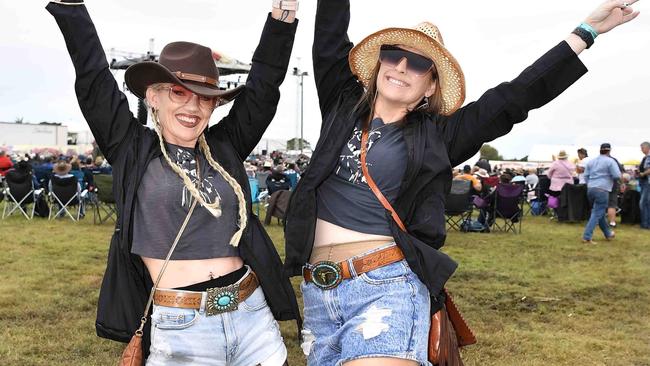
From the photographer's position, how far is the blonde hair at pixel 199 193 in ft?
7.33

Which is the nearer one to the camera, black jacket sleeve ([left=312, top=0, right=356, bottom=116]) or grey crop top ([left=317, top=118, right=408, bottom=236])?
A: grey crop top ([left=317, top=118, right=408, bottom=236])

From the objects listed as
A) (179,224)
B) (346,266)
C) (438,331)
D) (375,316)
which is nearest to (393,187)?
(346,266)

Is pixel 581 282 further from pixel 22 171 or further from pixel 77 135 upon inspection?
pixel 77 135

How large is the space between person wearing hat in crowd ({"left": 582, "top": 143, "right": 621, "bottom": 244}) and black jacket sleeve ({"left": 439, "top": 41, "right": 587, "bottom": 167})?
9698 mm

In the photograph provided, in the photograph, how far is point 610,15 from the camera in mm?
2262

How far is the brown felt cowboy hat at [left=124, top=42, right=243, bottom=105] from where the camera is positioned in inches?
89.5

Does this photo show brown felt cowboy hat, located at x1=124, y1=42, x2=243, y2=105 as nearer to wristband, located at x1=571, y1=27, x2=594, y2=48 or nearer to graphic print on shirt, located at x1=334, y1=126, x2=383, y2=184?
graphic print on shirt, located at x1=334, y1=126, x2=383, y2=184

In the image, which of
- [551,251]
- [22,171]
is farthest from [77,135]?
[551,251]

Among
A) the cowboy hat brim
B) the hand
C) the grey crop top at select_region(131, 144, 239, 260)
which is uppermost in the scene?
the hand

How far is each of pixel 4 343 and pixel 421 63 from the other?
161 inches

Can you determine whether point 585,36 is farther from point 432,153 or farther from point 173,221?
point 173,221

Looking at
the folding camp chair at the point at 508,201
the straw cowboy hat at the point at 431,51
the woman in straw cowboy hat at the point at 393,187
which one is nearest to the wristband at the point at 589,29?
the woman in straw cowboy hat at the point at 393,187

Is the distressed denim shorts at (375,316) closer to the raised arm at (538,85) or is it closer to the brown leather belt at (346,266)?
the brown leather belt at (346,266)

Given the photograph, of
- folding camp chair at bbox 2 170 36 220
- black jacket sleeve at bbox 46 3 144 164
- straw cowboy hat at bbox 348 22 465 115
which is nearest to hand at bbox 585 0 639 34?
straw cowboy hat at bbox 348 22 465 115
